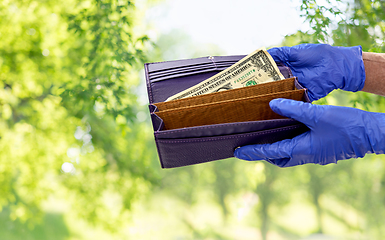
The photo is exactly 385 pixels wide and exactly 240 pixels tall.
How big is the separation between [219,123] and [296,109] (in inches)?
15.1

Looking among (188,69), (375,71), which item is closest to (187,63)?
(188,69)

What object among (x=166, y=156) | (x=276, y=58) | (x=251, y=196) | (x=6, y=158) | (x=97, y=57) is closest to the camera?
(x=166, y=156)

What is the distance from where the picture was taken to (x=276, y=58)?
67.2 inches

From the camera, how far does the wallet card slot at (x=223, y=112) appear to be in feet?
3.84

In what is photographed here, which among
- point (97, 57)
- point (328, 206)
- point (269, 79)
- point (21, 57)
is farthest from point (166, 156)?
point (328, 206)

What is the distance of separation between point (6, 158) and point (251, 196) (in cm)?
1003

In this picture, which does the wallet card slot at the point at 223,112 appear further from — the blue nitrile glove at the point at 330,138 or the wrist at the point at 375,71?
the wrist at the point at 375,71

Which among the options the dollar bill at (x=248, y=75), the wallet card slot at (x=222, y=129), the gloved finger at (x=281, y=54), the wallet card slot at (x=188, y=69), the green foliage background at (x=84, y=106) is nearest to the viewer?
the wallet card slot at (x=222, y=129)

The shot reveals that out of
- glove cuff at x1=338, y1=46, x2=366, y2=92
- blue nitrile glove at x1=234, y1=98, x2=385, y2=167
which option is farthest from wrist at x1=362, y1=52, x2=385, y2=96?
blue nitrile glove at x1=234, y1=98, x2=385, y2=167

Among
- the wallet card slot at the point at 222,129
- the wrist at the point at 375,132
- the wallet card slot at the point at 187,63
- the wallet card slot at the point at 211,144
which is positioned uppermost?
the wallet card slot at the point at 187,63

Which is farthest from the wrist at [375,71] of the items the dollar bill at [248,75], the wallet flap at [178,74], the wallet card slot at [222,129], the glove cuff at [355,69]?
the wallet card slot at [222,129]

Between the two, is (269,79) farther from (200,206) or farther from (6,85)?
(200,206)

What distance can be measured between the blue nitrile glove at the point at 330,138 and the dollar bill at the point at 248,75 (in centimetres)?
33

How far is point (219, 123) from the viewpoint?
1.28 metres
